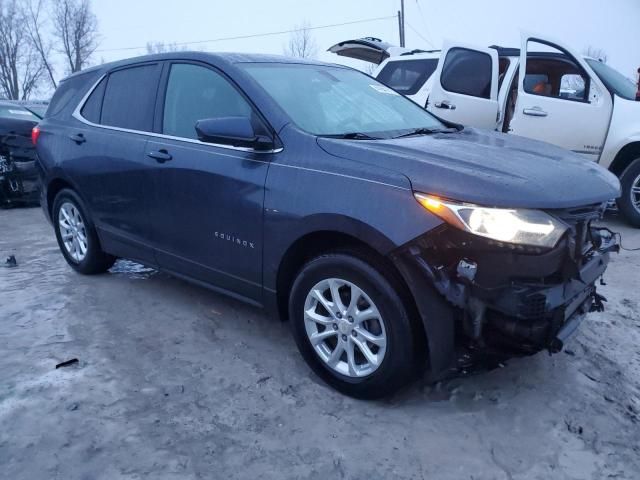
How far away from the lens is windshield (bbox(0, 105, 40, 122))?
7733mm

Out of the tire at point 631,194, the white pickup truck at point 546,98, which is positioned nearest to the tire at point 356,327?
the white pickup truck at point 546,98

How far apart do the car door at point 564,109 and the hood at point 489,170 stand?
3.34 meters

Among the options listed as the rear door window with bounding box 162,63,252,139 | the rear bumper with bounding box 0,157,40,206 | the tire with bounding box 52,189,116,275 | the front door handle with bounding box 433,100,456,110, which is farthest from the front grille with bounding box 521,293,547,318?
the rear bumper with bounding box 0,157,40,206

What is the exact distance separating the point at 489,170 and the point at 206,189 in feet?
5.35

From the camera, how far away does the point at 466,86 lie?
658cm

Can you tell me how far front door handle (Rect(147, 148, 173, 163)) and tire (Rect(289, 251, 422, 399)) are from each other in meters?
1.29

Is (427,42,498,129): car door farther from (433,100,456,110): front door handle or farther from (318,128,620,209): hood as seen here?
(318,128,620,209): hood

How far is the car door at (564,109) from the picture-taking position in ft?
19.7

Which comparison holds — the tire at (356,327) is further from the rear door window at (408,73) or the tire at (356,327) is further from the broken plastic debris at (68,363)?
the rear door window at (408,73)

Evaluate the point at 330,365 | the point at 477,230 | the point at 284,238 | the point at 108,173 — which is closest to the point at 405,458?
the point at 330,365

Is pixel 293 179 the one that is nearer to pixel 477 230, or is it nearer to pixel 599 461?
pixel 477 230

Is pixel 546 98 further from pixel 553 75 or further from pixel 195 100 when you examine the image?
pixel 195 100

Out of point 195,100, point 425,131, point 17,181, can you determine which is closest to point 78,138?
point 195,100

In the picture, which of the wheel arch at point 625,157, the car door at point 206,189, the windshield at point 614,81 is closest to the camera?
the car door at point 206,189
